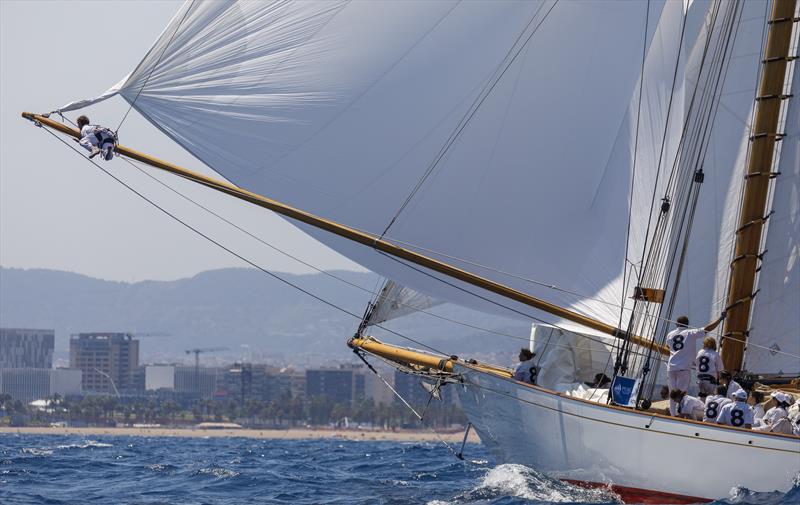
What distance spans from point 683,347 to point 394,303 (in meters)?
6.56

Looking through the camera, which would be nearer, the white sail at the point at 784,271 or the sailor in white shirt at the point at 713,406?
the sailor in white shirt at the point at 713,406

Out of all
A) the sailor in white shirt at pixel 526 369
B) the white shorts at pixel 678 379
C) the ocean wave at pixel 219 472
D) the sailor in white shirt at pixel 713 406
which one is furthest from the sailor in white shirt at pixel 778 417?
the ocean wave at pixel 219 472

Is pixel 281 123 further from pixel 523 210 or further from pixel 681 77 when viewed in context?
pixel 681 77

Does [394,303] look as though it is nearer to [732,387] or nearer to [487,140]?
[487,140]

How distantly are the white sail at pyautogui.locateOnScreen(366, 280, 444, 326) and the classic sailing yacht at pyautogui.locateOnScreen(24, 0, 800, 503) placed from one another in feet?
9.37

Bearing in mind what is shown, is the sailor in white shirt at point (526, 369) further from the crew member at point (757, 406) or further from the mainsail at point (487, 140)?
the crew member at point (757, 406)

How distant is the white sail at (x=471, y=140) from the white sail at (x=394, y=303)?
337 centimetres

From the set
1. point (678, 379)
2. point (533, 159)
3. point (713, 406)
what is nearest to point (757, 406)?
point (678, 379)

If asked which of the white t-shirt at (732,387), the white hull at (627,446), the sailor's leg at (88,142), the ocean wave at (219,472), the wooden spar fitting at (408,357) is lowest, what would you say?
the ocean wave at (219,472)

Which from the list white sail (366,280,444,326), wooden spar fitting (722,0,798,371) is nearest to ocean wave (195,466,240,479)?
white sail (366,280,444,326)

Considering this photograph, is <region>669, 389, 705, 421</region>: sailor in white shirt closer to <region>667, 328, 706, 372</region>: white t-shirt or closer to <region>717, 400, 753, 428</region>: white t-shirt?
<region>667, 328, 706, 372</region>: white t-shirt

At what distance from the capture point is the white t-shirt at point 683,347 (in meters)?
19.5

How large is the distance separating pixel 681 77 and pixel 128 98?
8745mm

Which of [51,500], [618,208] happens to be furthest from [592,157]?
[51,500]
